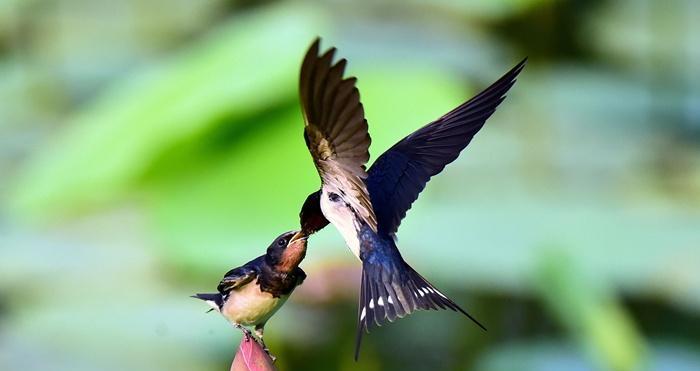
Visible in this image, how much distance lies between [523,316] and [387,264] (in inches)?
62.6

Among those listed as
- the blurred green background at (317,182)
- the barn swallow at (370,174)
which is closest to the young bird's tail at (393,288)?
the barn swallow at (370,174)

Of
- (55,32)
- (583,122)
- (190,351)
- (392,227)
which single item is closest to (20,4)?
(55,32)

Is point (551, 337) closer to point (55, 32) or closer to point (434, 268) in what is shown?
point (434, 268)

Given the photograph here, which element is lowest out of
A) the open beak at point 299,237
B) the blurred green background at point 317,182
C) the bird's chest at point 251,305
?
the bird's chest at point 251,305

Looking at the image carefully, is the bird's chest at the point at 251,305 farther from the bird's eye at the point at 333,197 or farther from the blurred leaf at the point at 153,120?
the blurred leaf at the point at 153,120

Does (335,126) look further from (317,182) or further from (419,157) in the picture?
(317,182)

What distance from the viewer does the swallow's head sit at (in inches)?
27.6

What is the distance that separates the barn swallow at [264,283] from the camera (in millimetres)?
706

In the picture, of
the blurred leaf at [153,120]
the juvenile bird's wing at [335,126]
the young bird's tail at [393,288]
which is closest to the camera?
the juvenile bird's wing at [335,126]

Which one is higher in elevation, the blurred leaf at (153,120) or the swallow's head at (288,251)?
the blurred leaf at (153,120)

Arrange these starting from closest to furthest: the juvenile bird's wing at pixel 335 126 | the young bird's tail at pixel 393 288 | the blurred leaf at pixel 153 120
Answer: the juvenile bird's wing at pixel 335 126
the young bird's tail at pixel 393 288
the blurred leaf at pixel 153 120

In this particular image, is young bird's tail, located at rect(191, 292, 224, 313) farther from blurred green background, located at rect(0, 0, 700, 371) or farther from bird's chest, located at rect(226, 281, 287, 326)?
blurred green background, located at rect(0, 0, 700, 371)

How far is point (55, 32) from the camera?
378 centimetres

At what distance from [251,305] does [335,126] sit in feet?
0.50
